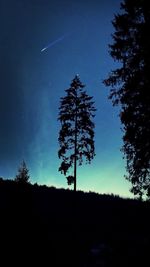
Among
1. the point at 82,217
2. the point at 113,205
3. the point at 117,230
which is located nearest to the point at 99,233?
the point at 117,230

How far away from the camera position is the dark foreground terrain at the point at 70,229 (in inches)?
396

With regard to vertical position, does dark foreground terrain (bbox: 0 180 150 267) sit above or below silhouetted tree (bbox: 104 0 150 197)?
below

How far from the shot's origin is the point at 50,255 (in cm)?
1034

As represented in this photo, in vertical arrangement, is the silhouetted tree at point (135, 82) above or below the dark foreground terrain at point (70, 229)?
above

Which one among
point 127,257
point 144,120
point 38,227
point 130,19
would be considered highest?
point 130,19

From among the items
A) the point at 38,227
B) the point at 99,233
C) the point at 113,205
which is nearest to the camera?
the point at 38,227

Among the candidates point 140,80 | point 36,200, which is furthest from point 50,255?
point 36,200

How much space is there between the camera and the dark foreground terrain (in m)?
10.1

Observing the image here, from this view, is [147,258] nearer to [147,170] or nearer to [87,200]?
[147,170]

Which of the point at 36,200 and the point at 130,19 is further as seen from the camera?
the point at 36,200

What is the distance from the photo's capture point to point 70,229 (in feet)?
62.5

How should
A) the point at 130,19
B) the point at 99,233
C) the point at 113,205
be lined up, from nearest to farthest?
the point at 130,19 < the point at 99,233 < the point at 113,205

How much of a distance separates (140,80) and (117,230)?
879 cm

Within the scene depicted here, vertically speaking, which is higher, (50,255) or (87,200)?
(87,200)
